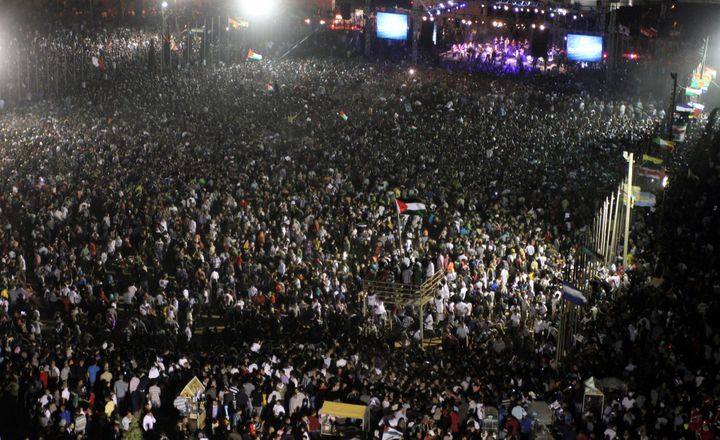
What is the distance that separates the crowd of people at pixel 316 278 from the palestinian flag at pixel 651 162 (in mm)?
1543

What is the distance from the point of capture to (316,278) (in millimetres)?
22109

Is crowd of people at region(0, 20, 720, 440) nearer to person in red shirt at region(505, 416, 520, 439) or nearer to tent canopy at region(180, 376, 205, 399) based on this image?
person in red shirt at region(505, 416, 520, 439)

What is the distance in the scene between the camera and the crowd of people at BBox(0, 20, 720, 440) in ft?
54.4

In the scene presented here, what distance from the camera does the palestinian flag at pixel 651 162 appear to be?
91.7 feet

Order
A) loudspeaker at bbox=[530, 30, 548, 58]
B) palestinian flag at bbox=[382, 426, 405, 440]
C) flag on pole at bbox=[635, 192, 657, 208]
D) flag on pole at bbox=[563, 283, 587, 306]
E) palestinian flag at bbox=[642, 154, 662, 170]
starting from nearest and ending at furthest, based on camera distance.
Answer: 1. palestinian flag at bbox=[382, 426, 405, 440]
2. flag on pole at bbox=[563, 283, 587, 306]
3. flag on pole at bbox=[635, 192, 657, 208]
4. palestinian flag at bbox=[642, 154, 662, 170]
5. loudspeaker at bbox=[530, 30, 548, 58]

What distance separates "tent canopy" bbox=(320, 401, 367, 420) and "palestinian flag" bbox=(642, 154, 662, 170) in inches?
592

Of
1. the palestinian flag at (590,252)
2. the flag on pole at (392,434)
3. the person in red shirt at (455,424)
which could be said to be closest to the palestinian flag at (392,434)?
the flag on pole at (392,434)

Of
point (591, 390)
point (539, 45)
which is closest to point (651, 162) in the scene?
point (591, 390)

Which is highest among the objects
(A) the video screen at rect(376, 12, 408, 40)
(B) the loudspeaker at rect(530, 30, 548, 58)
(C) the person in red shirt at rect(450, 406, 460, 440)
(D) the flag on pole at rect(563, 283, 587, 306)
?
(A) the video screen at rect(376, 12, 408, 40)

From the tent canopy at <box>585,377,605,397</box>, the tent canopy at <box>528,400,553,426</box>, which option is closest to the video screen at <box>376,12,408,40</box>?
the tent canopy at <box>585,377,605,397</box>

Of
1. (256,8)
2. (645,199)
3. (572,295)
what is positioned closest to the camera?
(572,295)

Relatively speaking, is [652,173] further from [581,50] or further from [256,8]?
[256,8]

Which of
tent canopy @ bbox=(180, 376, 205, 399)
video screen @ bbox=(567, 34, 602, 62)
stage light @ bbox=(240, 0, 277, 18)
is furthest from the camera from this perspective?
stage light @ bbox=(240, 0, 277, 18)

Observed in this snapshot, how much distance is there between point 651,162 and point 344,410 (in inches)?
631
